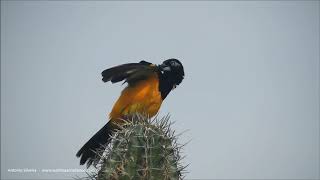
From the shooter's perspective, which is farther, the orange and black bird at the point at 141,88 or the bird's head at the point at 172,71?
the bird's head at the point at 172,71

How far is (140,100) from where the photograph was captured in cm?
818

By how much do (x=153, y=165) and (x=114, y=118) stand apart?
3.64m

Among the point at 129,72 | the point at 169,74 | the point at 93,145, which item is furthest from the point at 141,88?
the point at 93,145

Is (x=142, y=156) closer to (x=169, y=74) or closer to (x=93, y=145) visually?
(x=93, y=145)

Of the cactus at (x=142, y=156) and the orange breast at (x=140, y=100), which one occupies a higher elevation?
the orange breast at (x=140, y=100)

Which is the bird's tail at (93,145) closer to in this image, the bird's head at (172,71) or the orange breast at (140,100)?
the orange breast at (140,100)

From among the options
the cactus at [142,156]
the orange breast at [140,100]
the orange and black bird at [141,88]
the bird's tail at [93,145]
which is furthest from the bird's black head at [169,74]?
the cactus at [142,156]

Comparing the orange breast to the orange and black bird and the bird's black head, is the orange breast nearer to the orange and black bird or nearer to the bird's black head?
the orange and black bird

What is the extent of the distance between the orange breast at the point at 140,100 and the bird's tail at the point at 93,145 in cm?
30

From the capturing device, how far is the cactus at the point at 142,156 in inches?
184

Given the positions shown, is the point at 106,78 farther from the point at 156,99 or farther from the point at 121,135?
the point at 121,135

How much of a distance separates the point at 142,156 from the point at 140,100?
11.4ft

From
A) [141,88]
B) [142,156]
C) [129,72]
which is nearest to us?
[142,156]

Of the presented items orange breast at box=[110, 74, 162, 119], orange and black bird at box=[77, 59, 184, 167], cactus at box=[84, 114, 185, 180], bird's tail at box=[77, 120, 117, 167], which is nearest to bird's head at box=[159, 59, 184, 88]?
orange and black bird at box=[77, 59, 184, 167]
